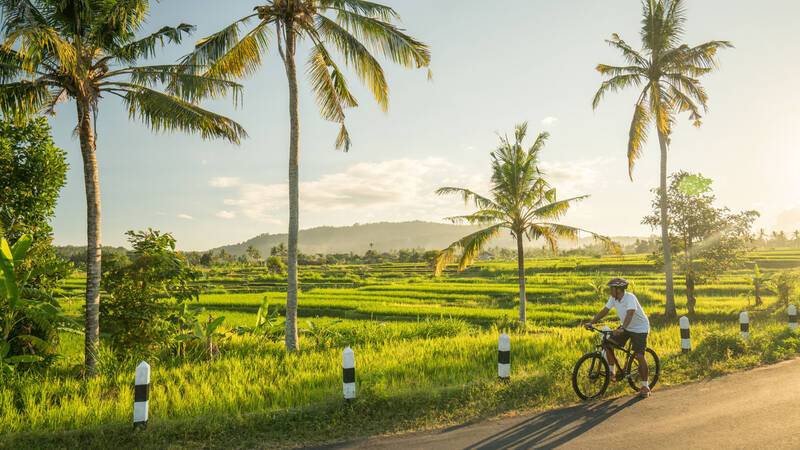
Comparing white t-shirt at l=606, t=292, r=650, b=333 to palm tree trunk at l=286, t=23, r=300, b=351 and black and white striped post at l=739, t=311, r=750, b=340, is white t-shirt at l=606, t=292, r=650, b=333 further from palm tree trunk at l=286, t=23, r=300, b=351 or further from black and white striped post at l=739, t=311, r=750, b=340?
palm tree trunk at l=286, t=23, r=300, b=351

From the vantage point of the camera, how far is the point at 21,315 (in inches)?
363

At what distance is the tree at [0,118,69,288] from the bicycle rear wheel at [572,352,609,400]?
10.7 metres

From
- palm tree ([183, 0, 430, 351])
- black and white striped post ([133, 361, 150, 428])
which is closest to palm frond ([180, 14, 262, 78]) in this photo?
palm tree ([183, 0, 430, 351])

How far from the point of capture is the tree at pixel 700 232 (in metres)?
20.9

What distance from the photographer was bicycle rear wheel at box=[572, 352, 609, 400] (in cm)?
729

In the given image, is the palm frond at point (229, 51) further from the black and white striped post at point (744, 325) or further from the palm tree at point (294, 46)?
the black and white striped post at point (744, 325)

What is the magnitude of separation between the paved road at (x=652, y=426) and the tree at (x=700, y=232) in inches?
588

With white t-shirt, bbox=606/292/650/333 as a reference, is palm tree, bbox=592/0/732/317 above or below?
above

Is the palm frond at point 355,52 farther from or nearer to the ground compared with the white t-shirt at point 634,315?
farther from the ground

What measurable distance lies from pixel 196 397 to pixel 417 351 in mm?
5262

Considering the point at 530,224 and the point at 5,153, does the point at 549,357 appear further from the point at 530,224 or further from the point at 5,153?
the point at 5,153

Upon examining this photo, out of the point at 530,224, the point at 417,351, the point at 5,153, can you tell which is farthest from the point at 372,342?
the point at 5,153

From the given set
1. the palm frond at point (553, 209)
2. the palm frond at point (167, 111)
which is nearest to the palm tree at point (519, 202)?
the palm frond at point (553, 209)

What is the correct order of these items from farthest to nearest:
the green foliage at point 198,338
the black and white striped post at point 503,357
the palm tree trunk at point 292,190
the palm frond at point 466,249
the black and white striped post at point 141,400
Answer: the palm frond at point 466,249
the palm tree trunk at point 292,190
the green foliage at point 198,338
the black and white striped post at point 503,357
the black and white striped post at point 141,400
